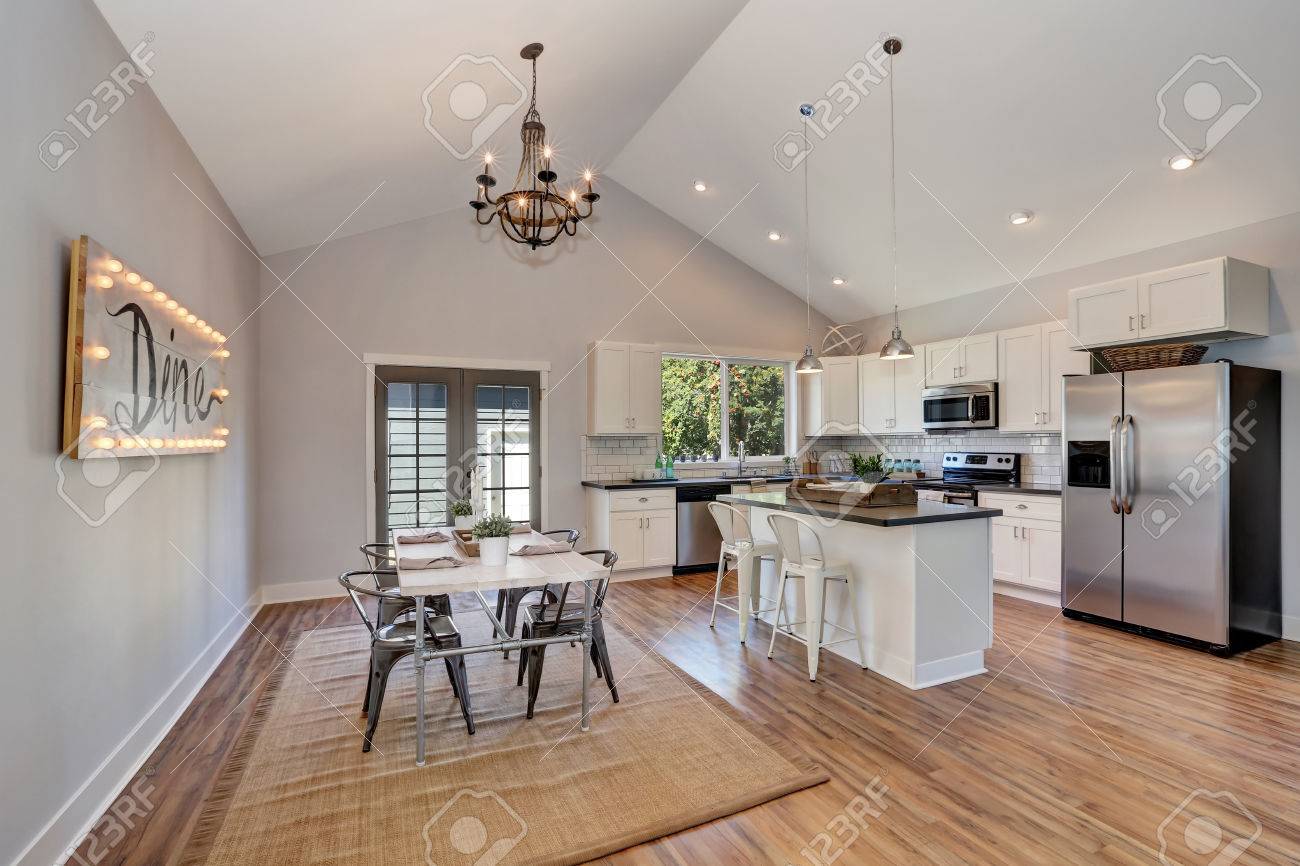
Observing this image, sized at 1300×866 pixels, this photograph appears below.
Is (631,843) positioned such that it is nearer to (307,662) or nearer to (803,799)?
(803,799)

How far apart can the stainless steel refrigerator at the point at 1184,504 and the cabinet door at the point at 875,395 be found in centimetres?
216

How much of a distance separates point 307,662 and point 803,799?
116 inches

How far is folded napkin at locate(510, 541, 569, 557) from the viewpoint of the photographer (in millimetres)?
3250

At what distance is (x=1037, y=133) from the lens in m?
4.18

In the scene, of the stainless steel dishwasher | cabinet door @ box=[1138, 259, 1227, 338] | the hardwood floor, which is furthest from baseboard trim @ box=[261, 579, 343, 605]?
cabinet door @ box=[1138, 259, 1227, 338]

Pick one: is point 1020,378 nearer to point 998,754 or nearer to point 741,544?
point 741,544

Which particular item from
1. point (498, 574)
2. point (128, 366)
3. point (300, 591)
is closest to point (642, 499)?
point (300, 591)

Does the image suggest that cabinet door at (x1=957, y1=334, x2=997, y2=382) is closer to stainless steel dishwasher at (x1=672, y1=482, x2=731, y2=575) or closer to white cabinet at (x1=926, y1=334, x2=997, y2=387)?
white cabinet at (x1=926, y1=334, x2=997, y2=387)

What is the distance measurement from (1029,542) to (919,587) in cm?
226

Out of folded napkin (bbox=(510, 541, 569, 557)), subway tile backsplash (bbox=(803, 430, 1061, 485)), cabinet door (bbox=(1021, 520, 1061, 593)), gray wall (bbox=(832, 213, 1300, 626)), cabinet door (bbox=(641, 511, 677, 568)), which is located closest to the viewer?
folded napkin (bbox=(510, 541, 569, 557))

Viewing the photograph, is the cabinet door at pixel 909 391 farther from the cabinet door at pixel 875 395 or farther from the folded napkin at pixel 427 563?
the folded napkin at pixel 427 563

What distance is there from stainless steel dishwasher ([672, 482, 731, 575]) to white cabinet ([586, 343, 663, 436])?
2.40ft

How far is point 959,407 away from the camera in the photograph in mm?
5875

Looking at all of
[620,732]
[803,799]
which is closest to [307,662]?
[620,732]
